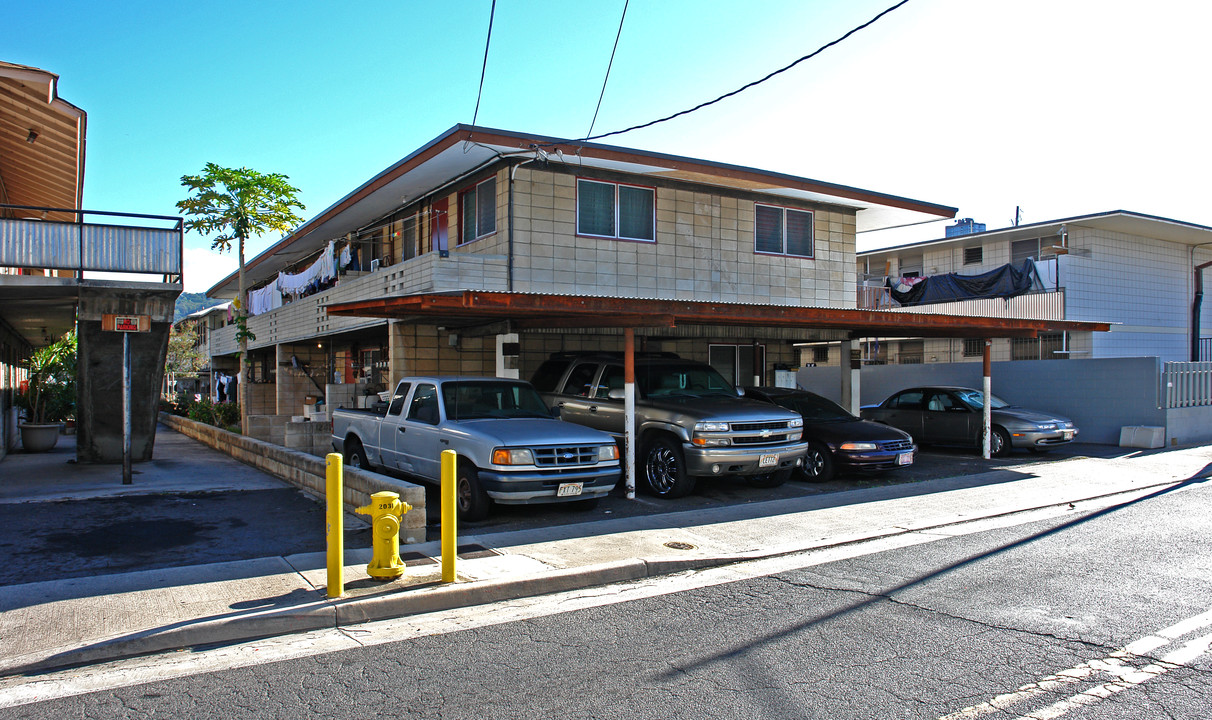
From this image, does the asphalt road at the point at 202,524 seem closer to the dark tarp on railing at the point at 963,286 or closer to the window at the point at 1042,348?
the dark tarp on railing at the point at 963,286

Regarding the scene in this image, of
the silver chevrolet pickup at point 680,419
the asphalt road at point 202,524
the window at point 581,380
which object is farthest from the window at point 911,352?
the window at point 581,380

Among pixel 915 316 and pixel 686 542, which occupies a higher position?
pixel 915 316

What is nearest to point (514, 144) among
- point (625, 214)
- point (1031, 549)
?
point (625, 214)

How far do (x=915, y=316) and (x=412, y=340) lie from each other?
8.66m

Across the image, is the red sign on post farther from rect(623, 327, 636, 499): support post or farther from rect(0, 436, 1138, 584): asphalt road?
rect(623, 327, 636, 499): support post

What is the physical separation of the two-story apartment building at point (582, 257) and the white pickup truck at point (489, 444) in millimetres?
1132

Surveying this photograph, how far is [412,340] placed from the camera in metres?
14.8

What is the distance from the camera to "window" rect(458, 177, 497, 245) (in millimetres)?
14994

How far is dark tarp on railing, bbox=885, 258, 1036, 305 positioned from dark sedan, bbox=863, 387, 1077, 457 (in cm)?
874

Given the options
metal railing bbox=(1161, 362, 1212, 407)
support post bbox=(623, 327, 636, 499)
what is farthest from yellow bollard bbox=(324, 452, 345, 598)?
metal railing bbox=(1161, 362, 1212, 407)

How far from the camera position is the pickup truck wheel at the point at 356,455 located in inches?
471

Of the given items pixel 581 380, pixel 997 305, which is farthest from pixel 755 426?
pixel 997 305

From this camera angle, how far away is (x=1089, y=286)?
25.5 m

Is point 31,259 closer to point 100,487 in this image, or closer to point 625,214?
point 100,487
